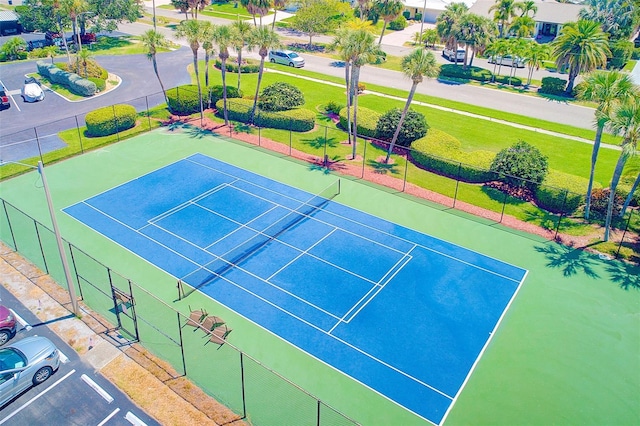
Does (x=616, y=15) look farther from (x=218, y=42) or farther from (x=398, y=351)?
(x=398, y=351)

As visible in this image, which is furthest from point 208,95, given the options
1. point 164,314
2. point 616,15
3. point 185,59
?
point 616,15

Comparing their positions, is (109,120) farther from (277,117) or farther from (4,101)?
(277,117)

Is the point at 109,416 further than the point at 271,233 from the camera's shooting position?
No

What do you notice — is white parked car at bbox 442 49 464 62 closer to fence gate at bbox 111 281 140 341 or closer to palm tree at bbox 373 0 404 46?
palm tree at bbox 373 0 404 46

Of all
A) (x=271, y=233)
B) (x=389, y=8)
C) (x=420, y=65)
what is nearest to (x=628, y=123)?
(x=420, y=65)

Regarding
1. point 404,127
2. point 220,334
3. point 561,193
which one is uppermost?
point 404,127

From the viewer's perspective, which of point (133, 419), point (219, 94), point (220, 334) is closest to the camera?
point (133, 419)

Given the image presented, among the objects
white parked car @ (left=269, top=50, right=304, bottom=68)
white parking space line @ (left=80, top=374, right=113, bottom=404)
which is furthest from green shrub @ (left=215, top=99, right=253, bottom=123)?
white parking space line @ (left=80, top=374, right=113, bottom=404)

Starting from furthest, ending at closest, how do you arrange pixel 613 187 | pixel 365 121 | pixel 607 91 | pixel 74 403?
1. pixel 365 121
2. pixel 613 187
3. pixel 607 91
4. pixel 74 403
